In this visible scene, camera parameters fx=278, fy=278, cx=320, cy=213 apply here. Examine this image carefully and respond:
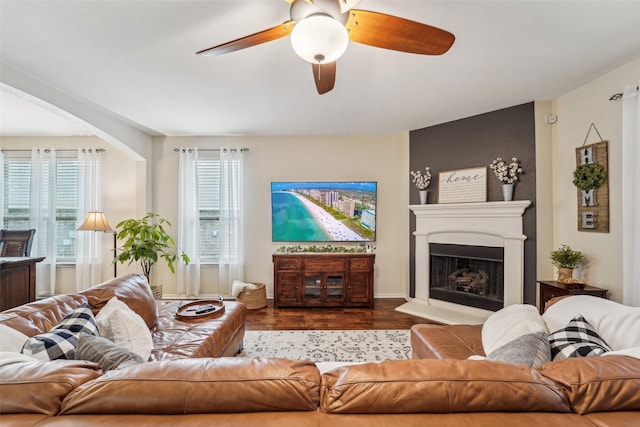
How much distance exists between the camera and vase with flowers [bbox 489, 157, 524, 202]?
3.24 metres

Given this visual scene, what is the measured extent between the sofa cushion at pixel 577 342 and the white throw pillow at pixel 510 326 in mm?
86

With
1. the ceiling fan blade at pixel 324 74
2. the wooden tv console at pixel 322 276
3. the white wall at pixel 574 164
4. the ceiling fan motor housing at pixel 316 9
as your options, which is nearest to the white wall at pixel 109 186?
the wooden tv console at pixel 322 276

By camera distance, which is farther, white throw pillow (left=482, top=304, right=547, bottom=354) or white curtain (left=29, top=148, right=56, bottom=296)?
white curtain (left=29, top=148, right=56, bottom=296)

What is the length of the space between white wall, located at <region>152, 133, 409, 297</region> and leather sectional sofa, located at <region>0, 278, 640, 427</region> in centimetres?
348

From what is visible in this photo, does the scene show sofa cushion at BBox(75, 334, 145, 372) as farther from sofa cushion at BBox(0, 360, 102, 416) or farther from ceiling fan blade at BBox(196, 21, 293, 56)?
ceiling fan blade at BBox(196, 21, 293, 56)

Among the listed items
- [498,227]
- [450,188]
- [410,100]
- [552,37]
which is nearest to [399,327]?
[498,227]

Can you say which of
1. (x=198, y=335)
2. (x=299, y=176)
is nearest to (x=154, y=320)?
(x=198, y=335)

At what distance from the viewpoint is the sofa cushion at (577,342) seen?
1.25 m

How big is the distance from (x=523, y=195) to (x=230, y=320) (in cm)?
342

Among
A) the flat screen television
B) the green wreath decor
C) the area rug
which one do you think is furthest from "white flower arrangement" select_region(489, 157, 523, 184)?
the area rug

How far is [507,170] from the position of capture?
130 inches

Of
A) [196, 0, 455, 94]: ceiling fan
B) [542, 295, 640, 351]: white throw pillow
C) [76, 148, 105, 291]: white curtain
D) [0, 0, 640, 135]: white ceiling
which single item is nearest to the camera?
[196, 0, 455, 94]: ceiling fan

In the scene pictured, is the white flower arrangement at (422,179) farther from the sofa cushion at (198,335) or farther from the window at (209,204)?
the window at (209,204)

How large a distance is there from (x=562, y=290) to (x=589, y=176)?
1.12 m
